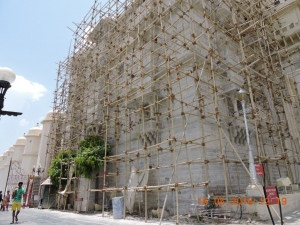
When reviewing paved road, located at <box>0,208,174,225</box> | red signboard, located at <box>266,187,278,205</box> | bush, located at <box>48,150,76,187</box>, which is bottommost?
paved road, located at <box>0,208,174,225</box>

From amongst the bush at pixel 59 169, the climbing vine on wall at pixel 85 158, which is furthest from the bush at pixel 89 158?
the bush at pixel 59 169

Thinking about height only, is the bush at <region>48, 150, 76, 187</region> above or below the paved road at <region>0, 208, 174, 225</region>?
above

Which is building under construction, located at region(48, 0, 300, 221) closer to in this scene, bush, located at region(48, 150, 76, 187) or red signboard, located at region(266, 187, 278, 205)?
bush, located at region(48, 150, 76, 187)

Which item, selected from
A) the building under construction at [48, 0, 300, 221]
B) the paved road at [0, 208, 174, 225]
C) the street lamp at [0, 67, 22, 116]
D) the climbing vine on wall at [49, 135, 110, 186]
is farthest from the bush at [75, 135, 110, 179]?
the street lamp at [0, 67, 22, 116]

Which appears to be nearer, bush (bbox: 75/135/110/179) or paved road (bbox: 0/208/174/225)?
paved road (bbox: 0/208/174/225)

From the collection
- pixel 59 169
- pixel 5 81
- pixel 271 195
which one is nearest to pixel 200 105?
pixel 271 195

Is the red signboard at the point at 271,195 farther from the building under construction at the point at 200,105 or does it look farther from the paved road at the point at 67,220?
the paved road at the point at 67,220

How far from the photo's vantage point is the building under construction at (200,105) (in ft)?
38.2

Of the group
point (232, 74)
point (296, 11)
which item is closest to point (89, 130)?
point (232, 74)

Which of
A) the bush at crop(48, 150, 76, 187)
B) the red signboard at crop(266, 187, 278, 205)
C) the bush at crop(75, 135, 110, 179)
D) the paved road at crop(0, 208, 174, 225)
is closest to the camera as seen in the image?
the red signboard at crop(266, 187, 278, 205)

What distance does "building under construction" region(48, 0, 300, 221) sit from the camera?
11648mm

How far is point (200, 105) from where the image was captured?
38.0ft

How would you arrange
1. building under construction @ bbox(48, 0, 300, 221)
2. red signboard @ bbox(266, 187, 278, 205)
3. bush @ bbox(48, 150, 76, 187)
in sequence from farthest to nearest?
bush @ bbox(48, 150, 76, 187), building under construction @ bbox(48, 0, 300, 221), red signboard @ bbox(266, 187, 278, 205)

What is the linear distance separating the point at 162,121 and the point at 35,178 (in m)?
14.4
